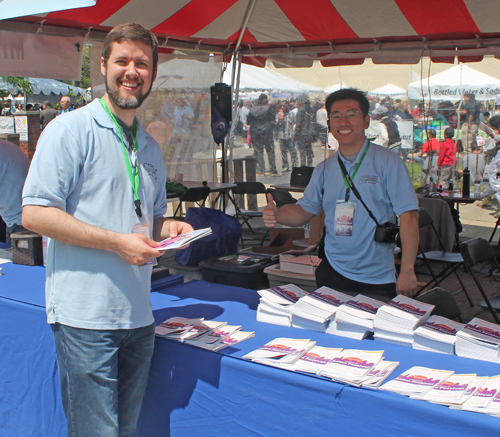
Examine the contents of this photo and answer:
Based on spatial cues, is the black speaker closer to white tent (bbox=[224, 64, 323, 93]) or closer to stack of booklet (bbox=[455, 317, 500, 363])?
white tent (bbox=[224, 64, 323, 93])

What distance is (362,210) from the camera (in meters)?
2.38

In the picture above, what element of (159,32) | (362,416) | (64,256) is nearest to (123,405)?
(64,256)

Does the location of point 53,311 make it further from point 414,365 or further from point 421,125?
point 421,125

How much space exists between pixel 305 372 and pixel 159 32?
4.98m

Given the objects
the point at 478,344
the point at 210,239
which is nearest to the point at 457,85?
the point at 210,239

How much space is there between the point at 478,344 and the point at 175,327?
106 cm

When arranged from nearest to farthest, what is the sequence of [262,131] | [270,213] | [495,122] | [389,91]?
1. [270,213]
2. [495,122]
3. [389,91]
4. [262,131]

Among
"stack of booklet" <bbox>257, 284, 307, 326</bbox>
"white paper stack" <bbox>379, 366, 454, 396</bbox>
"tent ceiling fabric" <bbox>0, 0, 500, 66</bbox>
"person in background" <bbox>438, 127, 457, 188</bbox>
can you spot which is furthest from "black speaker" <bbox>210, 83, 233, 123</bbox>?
"white paper stack" <bbox>379, 366, 454, 396</bbox>

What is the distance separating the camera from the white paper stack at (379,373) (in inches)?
56.5

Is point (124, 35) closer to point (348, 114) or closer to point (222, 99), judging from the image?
point (348, 114)

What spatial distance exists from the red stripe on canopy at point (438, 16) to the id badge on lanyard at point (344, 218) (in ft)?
10.8

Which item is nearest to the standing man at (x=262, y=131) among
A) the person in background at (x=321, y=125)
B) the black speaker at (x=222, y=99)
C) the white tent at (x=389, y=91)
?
the person in background at (x=321, y=125)

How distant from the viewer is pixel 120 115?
158 centimetres

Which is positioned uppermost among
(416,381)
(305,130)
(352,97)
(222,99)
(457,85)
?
(457,85)
